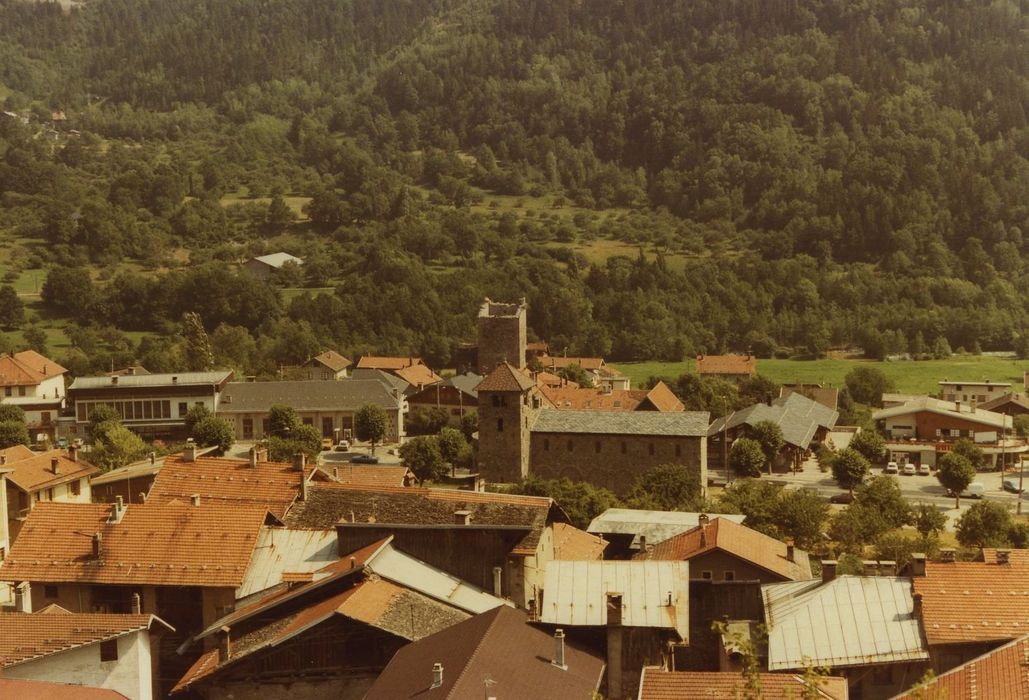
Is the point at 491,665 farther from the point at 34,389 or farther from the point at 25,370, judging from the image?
the point at 25,370

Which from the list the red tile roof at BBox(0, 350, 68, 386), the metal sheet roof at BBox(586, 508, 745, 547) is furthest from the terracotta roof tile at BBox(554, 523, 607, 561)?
the red tile roof at BBox(0, 350, 68, 386)

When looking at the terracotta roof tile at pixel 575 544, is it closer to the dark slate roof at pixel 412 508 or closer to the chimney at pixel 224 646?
the dark slate roof at pixel 412 508

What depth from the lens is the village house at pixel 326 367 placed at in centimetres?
7781

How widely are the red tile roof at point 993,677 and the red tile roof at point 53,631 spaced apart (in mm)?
11398

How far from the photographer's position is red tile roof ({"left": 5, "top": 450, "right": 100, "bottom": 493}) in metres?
34.1

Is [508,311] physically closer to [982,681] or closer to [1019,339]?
[1019,339]

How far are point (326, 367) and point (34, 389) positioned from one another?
18400 mm

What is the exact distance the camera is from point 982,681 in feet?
54.9

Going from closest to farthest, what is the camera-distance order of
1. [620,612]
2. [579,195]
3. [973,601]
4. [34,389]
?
1. [620,612]
2. [973,601]
3. [34,389]
4. [579,195]

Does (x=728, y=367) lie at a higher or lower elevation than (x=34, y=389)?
lower

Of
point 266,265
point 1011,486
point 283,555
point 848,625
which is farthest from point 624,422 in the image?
point 266,265

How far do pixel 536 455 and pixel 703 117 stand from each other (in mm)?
121520

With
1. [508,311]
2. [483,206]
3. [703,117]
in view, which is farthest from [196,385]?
[703,117]

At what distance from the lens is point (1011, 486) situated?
48.8 metres
